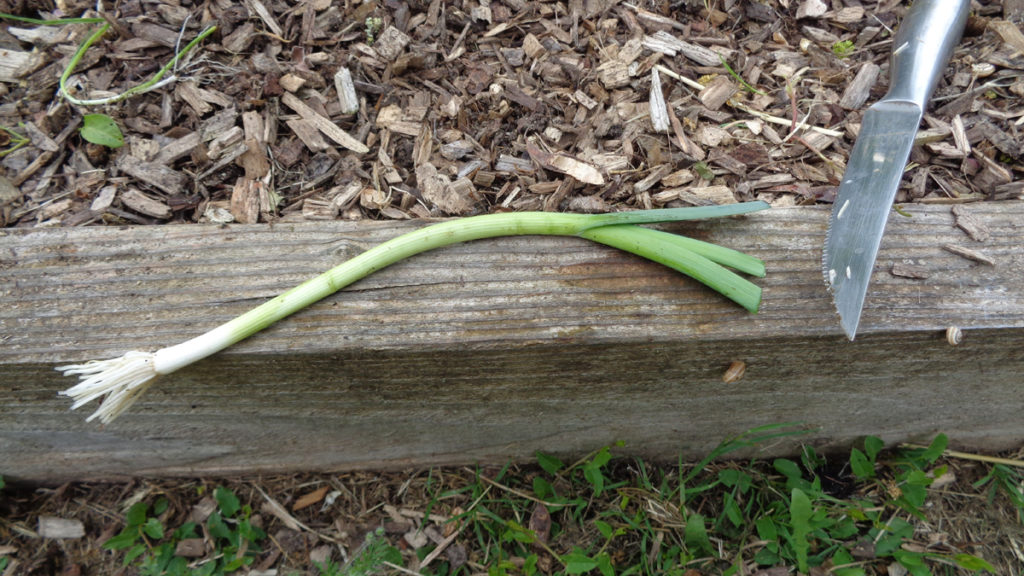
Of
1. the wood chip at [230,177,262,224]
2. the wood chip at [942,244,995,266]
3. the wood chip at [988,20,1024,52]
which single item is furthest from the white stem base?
the wood chip at [988,20,1024,52]

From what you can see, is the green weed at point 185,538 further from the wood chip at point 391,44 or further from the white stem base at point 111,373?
the wood chip at point 391,44

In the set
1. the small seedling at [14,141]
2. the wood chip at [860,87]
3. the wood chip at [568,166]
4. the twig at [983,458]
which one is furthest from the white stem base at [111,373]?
the twig at [983,458]

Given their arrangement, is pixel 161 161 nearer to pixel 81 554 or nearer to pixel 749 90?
pixel 81 554

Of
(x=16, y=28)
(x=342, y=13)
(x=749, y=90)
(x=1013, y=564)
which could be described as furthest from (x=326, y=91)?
(x=1013, y=564)

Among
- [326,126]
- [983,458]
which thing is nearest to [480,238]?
[326,126]

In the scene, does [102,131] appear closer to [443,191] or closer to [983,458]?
[443,191]

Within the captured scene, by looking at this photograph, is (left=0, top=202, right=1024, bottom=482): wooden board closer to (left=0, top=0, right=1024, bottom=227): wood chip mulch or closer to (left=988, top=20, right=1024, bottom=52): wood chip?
(left=0, top=0, right=1024, bottom=227): wood chip mulch

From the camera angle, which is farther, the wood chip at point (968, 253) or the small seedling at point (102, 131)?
the small seedling at point (102, 131)
